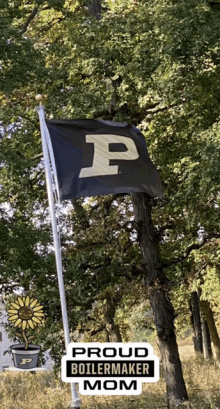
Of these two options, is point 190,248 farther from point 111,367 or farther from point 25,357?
point 111,367

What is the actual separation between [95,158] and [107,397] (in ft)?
34.6

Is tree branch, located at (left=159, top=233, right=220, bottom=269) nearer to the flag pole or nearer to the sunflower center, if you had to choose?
the sunflower center

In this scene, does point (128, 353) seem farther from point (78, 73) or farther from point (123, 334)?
point (123, 334)

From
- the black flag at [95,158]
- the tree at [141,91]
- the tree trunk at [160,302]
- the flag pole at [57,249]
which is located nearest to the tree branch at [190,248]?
the tree at [141,91]

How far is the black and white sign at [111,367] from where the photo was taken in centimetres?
687

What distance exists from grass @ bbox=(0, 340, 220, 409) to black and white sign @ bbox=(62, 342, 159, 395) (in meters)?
7.99

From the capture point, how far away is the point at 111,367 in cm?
688

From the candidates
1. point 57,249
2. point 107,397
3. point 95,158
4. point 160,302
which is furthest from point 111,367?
point 107,397

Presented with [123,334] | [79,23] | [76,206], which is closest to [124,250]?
[76,206]

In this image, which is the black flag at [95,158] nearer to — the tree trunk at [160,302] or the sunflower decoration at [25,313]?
the sunflower decoration at [25,313]

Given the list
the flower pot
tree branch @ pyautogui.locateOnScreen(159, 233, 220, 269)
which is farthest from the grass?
the flower pot

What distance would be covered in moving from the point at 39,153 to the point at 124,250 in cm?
374

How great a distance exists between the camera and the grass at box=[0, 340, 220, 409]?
16391mm

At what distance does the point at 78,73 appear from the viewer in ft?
55.4
